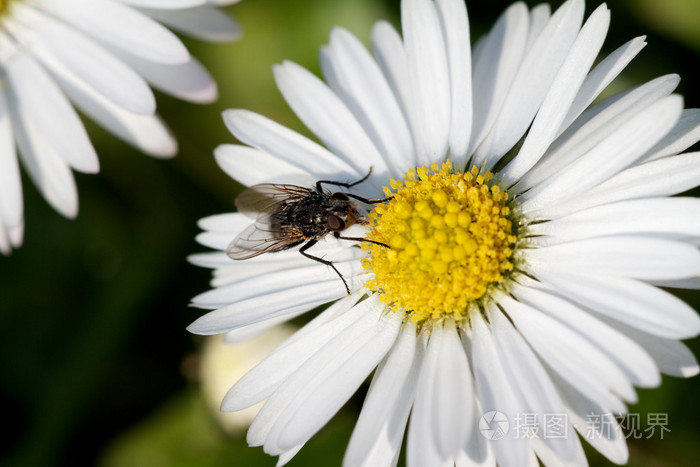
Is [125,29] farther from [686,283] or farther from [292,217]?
[686,283]

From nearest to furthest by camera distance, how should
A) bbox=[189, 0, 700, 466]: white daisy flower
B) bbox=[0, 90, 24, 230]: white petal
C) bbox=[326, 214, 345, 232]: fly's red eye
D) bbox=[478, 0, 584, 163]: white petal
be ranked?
bbox=[189, 0, 700, 466]: white daisy flower
bbox=[478, 0, 584, 163]: white petal
bbox=[326, 214, 345, 232]: fly's red eye
bbox=[0, 90, 24, 230]: white petal

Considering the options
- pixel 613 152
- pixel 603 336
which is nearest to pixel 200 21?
pixel 613 152

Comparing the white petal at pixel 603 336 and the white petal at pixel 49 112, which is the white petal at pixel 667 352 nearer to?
the white petal at pixel 603 336

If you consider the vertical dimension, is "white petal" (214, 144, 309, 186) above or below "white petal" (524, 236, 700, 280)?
above

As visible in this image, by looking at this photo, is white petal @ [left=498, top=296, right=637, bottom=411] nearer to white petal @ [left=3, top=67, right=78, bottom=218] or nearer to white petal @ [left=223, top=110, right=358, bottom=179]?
white petal @ [left=223, top=110, right=358, bottom=179]

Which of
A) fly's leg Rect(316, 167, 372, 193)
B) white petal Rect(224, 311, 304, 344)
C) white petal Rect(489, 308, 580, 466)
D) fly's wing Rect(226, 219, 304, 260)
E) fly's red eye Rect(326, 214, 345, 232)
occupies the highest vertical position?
fly's leg Rect(316, 167, 372, 193)

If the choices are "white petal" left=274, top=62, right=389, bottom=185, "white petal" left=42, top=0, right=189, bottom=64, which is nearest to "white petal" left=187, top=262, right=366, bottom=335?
"white petal" left=274, top=62, right=389, bottom=185

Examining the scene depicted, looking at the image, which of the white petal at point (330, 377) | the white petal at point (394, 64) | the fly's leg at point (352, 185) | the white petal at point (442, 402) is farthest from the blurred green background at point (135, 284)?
the white petal at point (442, 402)

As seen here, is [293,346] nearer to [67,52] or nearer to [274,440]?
[274,440]
